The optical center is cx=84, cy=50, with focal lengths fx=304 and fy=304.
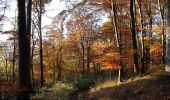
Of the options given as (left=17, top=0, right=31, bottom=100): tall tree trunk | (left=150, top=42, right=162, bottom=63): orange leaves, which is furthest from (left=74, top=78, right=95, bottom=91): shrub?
(left=17, top=0, right=31, bottom=100): tall tree trunk

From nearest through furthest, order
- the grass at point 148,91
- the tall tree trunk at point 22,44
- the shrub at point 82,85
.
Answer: the tall tree trunk at point 22,44
the grass at point 148,91
the shrub at point 82,85

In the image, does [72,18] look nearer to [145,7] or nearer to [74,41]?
[74,41]

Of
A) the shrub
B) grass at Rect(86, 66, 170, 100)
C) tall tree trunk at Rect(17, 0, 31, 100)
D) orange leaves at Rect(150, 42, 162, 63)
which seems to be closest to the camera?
tall tree trunk at Rect(17, 0, 31, 100)

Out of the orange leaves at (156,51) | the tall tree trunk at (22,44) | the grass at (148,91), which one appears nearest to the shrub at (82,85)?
the grass at (148,91)

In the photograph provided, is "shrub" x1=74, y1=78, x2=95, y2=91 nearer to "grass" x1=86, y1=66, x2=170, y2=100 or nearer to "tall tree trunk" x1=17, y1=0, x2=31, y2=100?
"grass" x1=86, y1=66, x2=170, y2=100

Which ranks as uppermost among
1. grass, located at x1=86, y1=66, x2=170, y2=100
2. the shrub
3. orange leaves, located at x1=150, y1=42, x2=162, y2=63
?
orange leaves, located at x1=150, y1=42, x2=162, y2=63

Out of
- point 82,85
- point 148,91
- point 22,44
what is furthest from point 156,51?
point 22,44

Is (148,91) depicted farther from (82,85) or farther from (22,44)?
(82,85)

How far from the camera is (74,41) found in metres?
51.2

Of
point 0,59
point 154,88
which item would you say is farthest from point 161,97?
point 0,59

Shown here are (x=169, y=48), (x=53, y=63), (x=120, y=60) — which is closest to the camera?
(x=169, y=48)

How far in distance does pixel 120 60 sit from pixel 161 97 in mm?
8410

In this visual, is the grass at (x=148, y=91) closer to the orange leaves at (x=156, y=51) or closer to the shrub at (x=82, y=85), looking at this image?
the shrub at (x=82, y=85)

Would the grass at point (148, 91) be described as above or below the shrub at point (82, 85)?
above
